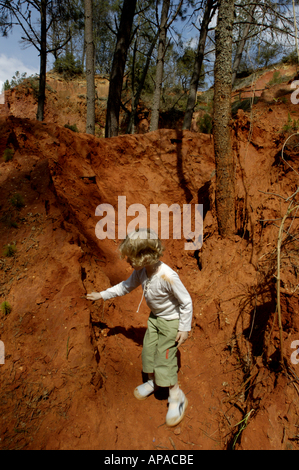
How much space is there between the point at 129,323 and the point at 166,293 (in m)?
1.38

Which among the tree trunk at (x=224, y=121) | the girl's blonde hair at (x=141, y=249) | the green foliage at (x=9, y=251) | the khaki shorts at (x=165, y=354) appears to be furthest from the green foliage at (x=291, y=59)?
the green foliage at (x=9, y=251)

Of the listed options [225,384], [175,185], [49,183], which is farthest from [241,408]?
[175,185]

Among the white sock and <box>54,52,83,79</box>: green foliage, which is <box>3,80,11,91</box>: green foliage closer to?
<box>54,52,83,79</box>: green foliage

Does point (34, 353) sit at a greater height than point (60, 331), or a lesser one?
lesser

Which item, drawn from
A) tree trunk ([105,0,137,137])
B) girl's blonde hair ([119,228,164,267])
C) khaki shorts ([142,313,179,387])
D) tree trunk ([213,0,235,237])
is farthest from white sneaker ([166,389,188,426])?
tree trunk ([105,0,137,137])

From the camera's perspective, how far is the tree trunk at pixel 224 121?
12.8 feet

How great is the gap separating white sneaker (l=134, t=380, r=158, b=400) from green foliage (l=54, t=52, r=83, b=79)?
21.7 metres

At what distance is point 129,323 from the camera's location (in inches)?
140

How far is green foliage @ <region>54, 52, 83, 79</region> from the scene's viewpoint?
19031 mm

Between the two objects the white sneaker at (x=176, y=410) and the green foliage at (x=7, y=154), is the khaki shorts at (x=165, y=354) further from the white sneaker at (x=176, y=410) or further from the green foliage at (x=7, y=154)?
the green foliage at (x=7, y=154)

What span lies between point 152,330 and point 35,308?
1.25 meters

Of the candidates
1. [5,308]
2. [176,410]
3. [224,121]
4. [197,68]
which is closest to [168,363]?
[176,410]
